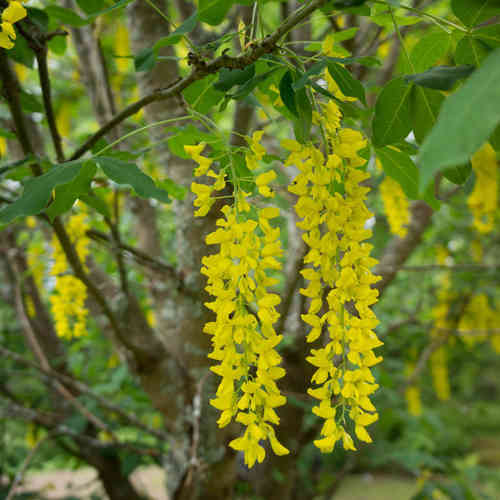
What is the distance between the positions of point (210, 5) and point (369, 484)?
291 inches

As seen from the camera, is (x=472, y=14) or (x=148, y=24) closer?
(x=472, y=14)

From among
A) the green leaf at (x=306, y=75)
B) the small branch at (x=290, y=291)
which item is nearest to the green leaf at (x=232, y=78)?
the green leaf at (x=306, y=75)

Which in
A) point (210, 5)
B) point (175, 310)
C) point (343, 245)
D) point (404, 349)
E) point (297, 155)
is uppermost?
point (210, 5)

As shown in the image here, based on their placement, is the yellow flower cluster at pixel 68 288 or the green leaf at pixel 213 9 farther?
the yellow flower cluster at pixel 68 288

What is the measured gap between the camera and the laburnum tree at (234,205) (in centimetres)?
70

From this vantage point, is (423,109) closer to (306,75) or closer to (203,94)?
(306,75)

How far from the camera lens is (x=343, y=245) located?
0.76 meters

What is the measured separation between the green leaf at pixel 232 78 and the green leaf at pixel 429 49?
30 cm

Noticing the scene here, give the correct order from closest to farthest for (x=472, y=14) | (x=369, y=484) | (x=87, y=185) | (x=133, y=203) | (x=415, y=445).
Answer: (x=472, y=14)
(x=87, y=185)
(x=133, y=203)
(x=415, y=445)
(x=369, y=484)

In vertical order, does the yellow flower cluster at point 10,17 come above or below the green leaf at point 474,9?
above

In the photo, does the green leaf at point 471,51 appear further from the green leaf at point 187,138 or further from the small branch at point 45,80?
the small branch at point 45,80

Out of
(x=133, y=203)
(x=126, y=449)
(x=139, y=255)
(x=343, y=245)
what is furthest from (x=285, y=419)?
(x=343, y=245)

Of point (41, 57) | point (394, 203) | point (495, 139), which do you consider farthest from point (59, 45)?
point (394, 203)

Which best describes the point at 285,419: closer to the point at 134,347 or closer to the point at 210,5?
the point at 134,347
